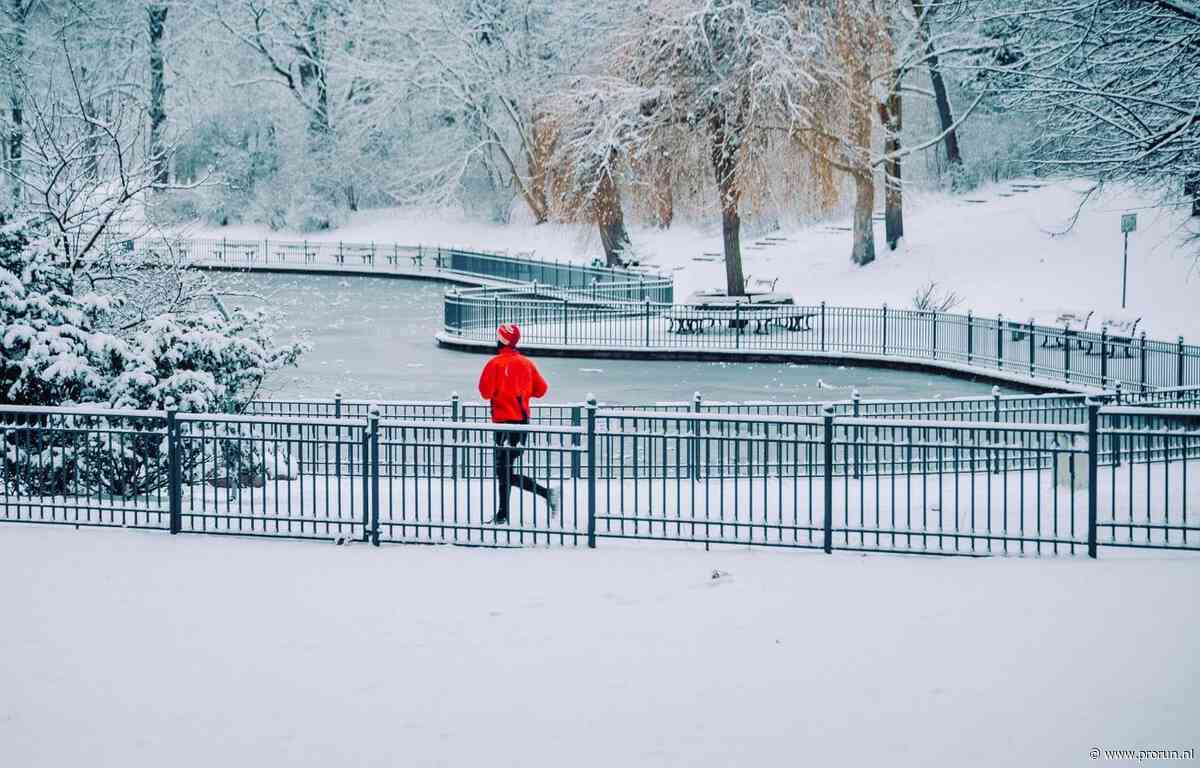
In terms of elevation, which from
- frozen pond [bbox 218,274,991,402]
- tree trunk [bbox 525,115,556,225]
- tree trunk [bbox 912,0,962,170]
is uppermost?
tree trunk [bbox 912,0,962,170]

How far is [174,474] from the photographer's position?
12961 millimetres

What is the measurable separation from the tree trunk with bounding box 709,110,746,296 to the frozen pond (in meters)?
7.07

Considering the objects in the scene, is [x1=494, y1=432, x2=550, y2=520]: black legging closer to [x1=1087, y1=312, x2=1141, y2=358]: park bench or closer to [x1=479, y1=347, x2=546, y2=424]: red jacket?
[x1=479, y1=347, x2=546, y2=424]: red jacket

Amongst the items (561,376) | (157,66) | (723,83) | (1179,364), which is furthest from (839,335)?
(157,66)

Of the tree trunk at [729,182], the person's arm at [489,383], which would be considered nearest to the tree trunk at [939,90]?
the tree trunk at [729,182]

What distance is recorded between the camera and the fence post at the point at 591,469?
39.7ft

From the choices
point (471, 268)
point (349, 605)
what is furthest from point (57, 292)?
point (471, 268)

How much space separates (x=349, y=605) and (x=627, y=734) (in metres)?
3.28

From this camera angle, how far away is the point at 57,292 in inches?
648

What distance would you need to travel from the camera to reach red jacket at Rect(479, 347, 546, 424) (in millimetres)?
13852

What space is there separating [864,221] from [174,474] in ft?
115

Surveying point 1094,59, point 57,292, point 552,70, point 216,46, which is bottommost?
point 57,292

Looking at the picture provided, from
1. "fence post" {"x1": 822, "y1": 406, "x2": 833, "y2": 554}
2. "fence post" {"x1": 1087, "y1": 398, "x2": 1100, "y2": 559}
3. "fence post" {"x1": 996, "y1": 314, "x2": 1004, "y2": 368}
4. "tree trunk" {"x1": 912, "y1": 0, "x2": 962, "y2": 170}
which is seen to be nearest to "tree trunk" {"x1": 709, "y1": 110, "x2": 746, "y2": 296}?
"tree trunk" {"x1": 912, "y1": 0, "x2": 962, "y2": 170}

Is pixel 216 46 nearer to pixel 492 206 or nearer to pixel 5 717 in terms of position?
pixel 492 206
